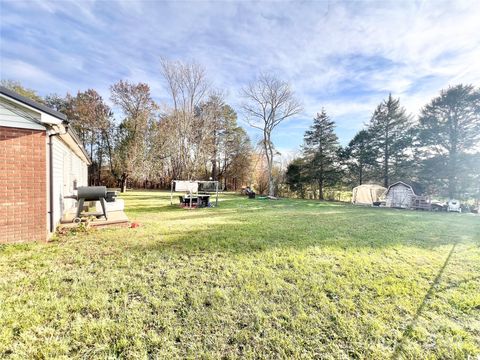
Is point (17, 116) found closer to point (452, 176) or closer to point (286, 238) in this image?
point (286, 238)

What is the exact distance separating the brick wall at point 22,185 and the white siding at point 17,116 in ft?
0.30

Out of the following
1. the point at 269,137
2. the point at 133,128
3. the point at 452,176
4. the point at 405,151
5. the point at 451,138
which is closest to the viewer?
the point at 452,176

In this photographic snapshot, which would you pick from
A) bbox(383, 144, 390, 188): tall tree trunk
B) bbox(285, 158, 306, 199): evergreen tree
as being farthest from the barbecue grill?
bbox(383, 144, 390, 188): tall tree trunk

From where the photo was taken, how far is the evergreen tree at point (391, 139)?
19938 mm

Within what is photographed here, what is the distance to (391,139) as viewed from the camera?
20578 mm

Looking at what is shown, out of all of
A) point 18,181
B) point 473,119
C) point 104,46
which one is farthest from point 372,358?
point 473,119

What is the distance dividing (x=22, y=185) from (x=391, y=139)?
1010 inches

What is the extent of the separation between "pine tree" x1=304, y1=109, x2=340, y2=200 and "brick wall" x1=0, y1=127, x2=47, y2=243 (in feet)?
73.7

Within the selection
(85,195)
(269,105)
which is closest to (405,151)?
(269,105)

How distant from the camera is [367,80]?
12.2m

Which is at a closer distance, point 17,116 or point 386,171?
point 17,116

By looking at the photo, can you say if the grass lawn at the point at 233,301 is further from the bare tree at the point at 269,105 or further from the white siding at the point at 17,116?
the bare tree at the point at 269,105

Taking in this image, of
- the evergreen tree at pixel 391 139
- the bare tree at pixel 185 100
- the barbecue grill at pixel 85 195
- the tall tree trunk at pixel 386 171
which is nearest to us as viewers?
the barbecue grill at pixel 85 195

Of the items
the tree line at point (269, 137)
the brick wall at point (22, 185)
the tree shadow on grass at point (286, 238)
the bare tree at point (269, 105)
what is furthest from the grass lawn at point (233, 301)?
the bare tree at point (269, 105)
